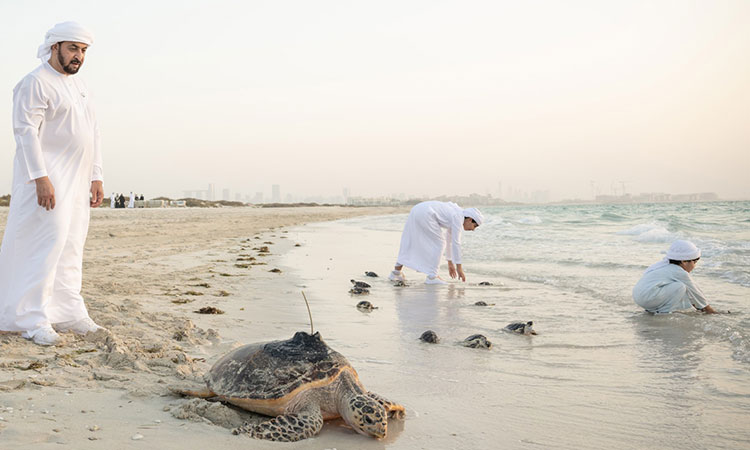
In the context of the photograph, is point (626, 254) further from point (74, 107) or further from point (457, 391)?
point (74, 107)

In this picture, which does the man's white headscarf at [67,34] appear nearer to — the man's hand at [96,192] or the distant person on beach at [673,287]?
the man's hand at [96,192]

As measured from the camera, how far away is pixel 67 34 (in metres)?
4.35

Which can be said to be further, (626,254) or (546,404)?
(626,254)

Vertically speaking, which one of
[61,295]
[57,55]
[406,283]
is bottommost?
[406,283]

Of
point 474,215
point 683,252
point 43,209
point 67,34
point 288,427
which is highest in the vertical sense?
point 67,34

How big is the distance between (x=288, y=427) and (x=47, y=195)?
2.87 m

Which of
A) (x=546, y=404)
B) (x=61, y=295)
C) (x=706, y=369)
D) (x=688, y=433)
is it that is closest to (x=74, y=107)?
(x=61, y=295)

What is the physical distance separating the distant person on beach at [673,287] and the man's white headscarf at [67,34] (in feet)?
21.2

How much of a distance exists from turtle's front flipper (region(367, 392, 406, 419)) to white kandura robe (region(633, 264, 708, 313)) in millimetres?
4648

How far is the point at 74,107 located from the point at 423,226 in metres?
6.75

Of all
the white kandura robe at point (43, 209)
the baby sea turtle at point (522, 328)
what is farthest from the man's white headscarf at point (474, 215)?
the white kandura robe at point (43, 209)

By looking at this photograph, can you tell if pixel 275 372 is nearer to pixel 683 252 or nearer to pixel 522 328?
pixel 522 328

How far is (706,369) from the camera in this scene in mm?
4457

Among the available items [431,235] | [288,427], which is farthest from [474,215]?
[288,427]
